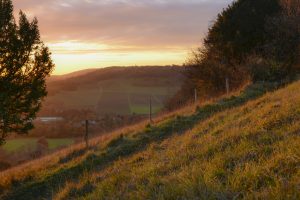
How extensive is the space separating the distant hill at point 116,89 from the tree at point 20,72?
142 ft

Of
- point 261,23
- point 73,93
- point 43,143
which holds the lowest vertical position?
point 43,143

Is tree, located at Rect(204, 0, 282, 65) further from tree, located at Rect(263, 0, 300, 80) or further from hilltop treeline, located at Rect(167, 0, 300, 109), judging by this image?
tree, located at Rect(263, 0, 300, 80)

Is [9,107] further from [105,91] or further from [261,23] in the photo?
[105,91]

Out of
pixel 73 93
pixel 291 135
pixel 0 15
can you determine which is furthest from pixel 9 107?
pixel 73 93

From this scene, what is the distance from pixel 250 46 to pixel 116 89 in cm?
6131

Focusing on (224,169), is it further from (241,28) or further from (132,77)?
(132,77)

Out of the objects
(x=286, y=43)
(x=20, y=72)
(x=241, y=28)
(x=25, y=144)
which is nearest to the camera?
(x=20, y=72)

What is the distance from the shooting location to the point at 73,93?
8294 cm

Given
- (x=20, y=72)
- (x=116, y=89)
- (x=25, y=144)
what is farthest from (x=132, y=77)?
(x=20, y=72)

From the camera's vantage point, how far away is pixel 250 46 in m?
28.2

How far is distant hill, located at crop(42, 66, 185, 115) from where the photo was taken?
6676 cm

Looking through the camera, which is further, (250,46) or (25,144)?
(25,144)

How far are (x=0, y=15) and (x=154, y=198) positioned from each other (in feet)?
45.2

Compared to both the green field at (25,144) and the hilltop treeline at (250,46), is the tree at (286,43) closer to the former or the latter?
the hilltop treeline at (250,46)
